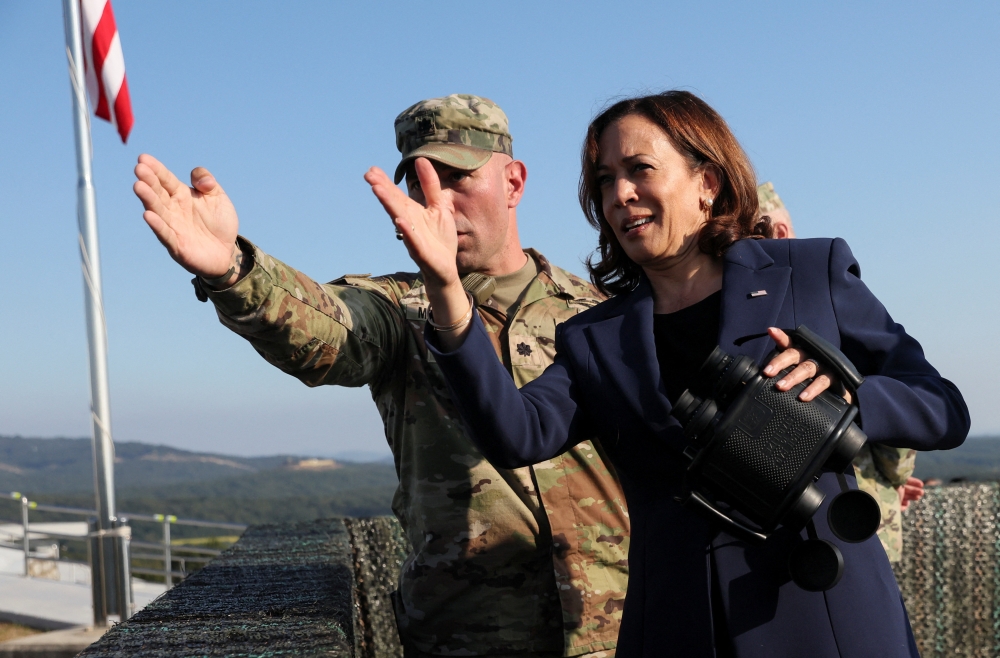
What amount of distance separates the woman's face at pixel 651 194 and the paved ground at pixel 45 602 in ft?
33.4

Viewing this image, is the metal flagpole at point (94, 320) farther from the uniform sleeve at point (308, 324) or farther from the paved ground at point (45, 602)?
the uniform sleeve at point (308, 324)

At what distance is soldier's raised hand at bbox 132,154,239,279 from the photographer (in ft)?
7.45

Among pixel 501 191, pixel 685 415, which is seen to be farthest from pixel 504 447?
pixel 501 191

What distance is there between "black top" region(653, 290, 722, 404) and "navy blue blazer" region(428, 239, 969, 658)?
5 cm

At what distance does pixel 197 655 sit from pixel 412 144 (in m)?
1.80

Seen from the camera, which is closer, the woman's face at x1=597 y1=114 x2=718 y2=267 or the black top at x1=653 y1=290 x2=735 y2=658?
the black top at x1=653 y1=290 x2=735 y2=658

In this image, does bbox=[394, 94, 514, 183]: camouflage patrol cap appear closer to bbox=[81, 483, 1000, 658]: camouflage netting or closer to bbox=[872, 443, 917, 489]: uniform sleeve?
bbox=[81, 483, 1000, 658]: camouflage netting

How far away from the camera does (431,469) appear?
290 cm

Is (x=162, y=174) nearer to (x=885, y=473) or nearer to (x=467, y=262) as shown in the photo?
(x=467, y=262)

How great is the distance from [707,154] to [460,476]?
3.75 feet

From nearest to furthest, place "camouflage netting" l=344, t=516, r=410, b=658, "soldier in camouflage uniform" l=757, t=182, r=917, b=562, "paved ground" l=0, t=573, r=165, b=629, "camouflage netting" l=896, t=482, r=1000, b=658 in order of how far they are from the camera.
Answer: "soldier in camouflage uniform" l=757, t=182, r=917, b=562 → "camouflage netting" l=344, t=516, r=410, b=658 → "camouflage netting" l=896, t=482, r=1000, b=658 → "paved ground" l=0, t=573, r=165, b=629

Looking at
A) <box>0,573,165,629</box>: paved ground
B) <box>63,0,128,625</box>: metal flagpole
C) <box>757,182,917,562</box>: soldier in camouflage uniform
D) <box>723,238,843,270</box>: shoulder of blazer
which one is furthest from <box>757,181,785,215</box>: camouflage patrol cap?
<box>0,573,165,629</box>: paved ground

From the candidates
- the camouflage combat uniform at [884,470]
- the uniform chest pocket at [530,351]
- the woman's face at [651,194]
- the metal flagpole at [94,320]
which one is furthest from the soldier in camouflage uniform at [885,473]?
the metal flagpole at [94,320]

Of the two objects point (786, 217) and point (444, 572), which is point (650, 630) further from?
point (786, 217)
